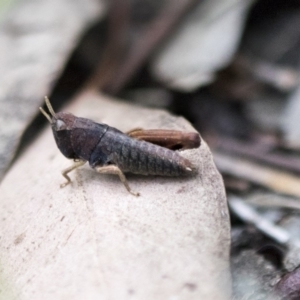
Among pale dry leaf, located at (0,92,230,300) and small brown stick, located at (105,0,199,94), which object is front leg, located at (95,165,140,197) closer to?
pale dry leaf, located at (0,92,230,300)

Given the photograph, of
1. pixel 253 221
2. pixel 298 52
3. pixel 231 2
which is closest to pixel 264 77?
pixel 298 52

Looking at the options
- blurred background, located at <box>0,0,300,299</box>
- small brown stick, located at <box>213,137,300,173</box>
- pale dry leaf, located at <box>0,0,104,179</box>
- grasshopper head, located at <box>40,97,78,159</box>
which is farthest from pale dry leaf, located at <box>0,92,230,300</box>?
small brown stick, located at <box>213,137,300,173</box>

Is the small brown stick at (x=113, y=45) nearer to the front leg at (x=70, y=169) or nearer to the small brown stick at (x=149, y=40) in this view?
the small brown stick at (x=149, y=40)

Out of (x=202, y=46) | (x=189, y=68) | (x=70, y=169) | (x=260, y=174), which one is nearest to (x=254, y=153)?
(x=260, y=174)

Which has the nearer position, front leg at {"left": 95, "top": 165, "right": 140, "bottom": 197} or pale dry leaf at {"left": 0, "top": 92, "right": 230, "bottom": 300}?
pale dry leaf at {"left": 0, "top": 92, "right": 230, "bottom": 300}

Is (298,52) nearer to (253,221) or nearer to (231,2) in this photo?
(231,2)

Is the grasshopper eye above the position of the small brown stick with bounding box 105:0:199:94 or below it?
above

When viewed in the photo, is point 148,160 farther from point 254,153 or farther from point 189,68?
point 189,68
